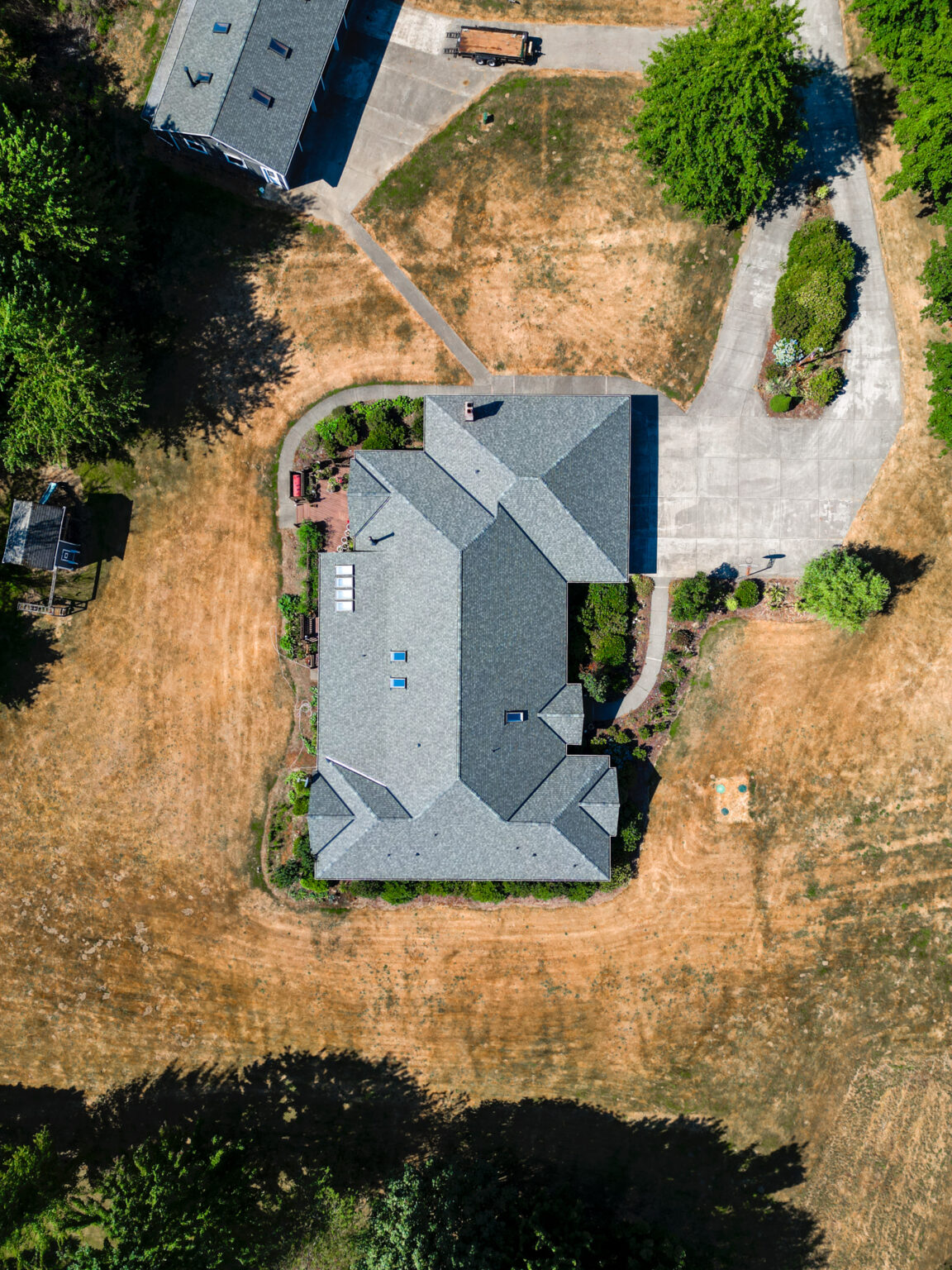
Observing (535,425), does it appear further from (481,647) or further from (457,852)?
(457,852)

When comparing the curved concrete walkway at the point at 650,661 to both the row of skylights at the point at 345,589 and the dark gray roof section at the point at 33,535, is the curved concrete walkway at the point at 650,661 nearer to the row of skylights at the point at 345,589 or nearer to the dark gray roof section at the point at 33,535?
the row of skylights at the point at 345,589

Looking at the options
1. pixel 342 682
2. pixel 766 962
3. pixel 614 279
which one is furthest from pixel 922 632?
pixel 342 682

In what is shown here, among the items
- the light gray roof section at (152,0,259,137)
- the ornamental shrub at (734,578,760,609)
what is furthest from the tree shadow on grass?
the light gray roof section at (152,0,259,137)

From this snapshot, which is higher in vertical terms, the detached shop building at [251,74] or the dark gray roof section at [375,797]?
the detached shop building at [251,74]

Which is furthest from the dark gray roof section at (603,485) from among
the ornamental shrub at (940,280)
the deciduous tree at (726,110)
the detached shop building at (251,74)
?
the detached shop building at (251,74)

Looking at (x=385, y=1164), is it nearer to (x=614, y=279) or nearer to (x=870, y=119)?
(x=614, y=279)
